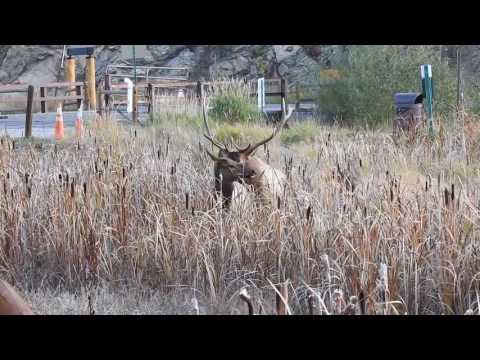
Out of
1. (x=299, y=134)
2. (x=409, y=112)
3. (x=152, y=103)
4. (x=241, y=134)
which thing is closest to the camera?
(x=409, y=112)

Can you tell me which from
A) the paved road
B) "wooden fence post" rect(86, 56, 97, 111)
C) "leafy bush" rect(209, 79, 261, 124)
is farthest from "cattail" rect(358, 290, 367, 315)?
"leafy bush" rect(209, 79, 261, 124)

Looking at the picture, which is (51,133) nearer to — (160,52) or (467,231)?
(467,231)

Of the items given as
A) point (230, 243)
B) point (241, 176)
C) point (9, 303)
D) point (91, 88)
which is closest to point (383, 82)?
point (91, 88)

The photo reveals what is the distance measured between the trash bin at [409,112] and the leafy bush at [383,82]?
1.01 metres

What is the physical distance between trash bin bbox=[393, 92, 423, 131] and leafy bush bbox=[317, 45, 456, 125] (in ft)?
3.31

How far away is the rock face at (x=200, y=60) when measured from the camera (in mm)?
11930

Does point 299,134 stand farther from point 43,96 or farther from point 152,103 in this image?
point 43,96

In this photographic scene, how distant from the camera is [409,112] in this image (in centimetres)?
549

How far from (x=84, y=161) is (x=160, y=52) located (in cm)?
1102

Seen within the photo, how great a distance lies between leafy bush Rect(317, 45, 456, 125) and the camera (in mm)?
7195

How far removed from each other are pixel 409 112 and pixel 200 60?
9.97 meters

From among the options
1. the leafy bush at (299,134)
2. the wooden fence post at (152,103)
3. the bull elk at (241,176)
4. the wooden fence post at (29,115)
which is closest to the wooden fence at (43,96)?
the wooden fence post at (29,115)
